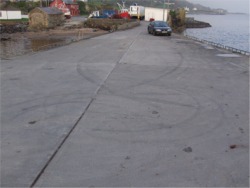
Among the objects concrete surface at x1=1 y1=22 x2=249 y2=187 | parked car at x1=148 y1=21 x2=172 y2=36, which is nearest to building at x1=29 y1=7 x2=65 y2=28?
parked car at x1=148 y1=21 x2=172 y2=36

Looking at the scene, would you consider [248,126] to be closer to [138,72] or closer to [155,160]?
[155,160]

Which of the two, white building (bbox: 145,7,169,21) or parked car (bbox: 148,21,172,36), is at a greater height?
white building (bbox: 145,7,169,21)

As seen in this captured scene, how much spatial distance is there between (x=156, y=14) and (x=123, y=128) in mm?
79519

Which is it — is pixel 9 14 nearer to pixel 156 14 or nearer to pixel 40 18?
pixel 40 18

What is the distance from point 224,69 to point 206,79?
297 centimetres

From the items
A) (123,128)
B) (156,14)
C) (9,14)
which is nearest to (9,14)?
(9,14)

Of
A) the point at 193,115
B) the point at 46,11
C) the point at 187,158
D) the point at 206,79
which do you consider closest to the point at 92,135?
the point at 187,158

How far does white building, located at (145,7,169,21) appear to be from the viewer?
82.0 m

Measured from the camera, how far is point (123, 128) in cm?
762

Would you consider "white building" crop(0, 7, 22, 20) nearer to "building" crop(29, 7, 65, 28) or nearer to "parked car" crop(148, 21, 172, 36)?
"building" crop(29, 7, 65, 28)

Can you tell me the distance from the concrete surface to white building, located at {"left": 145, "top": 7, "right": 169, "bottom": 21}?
230 feet

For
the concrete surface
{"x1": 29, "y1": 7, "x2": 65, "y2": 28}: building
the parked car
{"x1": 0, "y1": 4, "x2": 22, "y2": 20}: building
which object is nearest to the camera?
the concrete surface

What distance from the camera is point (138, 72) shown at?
566 inches

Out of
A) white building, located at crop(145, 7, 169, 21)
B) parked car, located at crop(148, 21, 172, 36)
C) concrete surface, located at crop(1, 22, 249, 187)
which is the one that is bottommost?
concrete surface, located at crop(1, 22, 249, 187)
